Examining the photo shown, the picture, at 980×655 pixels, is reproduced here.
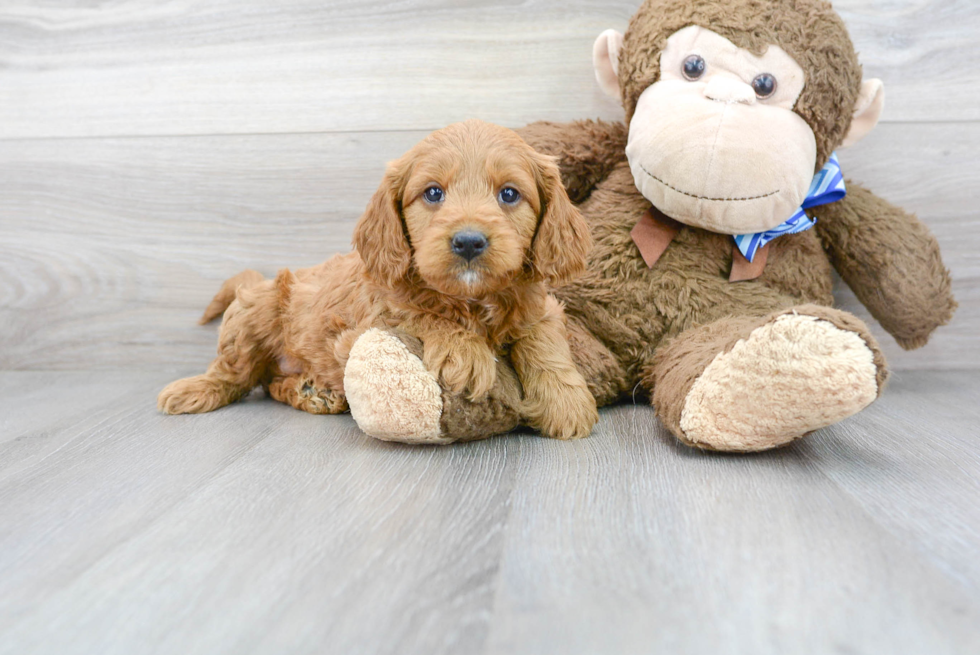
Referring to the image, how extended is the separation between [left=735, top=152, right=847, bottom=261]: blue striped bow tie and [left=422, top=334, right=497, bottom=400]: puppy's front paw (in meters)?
0.65

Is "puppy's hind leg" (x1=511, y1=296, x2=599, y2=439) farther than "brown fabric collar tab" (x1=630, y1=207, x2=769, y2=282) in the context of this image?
No

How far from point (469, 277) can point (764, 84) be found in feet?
2.43

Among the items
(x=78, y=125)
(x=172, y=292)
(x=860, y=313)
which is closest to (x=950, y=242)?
(x=860, y=313)

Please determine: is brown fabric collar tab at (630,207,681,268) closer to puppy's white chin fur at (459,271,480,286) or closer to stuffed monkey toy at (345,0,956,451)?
stuffed monkey toy at (345,0,956,451)

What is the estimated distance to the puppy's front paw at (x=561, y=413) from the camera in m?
1.27

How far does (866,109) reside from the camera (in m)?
1.51

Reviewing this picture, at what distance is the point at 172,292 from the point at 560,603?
1.59 meters

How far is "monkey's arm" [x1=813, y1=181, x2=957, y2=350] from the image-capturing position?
1.57 metres

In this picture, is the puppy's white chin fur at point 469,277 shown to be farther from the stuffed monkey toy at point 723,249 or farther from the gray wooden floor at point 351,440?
the gray wooden floor at point 351,440

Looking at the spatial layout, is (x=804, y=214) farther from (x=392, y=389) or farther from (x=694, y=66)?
(x=392, y=389)

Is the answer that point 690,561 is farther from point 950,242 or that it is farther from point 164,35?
point 164,35

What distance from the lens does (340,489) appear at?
1054mm

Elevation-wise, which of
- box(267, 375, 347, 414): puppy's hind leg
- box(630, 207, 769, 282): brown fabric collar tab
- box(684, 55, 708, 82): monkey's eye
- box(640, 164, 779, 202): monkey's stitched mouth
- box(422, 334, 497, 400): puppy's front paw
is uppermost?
box(684, 55, 708, 82): monkey's eye

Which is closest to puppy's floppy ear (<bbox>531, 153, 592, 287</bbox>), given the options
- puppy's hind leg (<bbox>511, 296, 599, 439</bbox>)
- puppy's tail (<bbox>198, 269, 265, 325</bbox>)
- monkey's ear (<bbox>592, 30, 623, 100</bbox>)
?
puppy's hind leg (<bbox>511, 296, 599, 439</bbox>)
